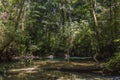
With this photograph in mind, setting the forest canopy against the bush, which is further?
the forest canopy

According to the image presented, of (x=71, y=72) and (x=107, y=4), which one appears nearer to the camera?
(x=71, y=72)

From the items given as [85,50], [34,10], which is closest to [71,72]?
[85,50]

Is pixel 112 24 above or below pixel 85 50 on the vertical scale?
above

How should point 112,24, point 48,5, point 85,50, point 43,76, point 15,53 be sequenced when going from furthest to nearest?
point 48,5 < point 85,50 < point 15,53 < point 112,24 < point 43,76

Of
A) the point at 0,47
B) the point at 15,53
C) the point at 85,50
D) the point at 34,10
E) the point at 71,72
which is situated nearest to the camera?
the point at 71,72

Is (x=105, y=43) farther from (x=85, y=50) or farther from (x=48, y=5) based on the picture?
(x=48, y=5)

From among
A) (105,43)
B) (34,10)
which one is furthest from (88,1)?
(34,10)

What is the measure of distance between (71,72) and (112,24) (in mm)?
9622

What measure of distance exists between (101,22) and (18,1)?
34.2ft

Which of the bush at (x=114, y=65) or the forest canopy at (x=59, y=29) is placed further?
the forest canopy at (x=59, y=29)

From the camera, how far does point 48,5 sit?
44.4 m

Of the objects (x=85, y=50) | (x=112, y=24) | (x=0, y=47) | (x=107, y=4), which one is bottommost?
(x=85, y=50)

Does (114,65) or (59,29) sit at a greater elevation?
(59,29)

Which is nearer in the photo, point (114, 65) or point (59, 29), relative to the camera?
point (114, 65)
